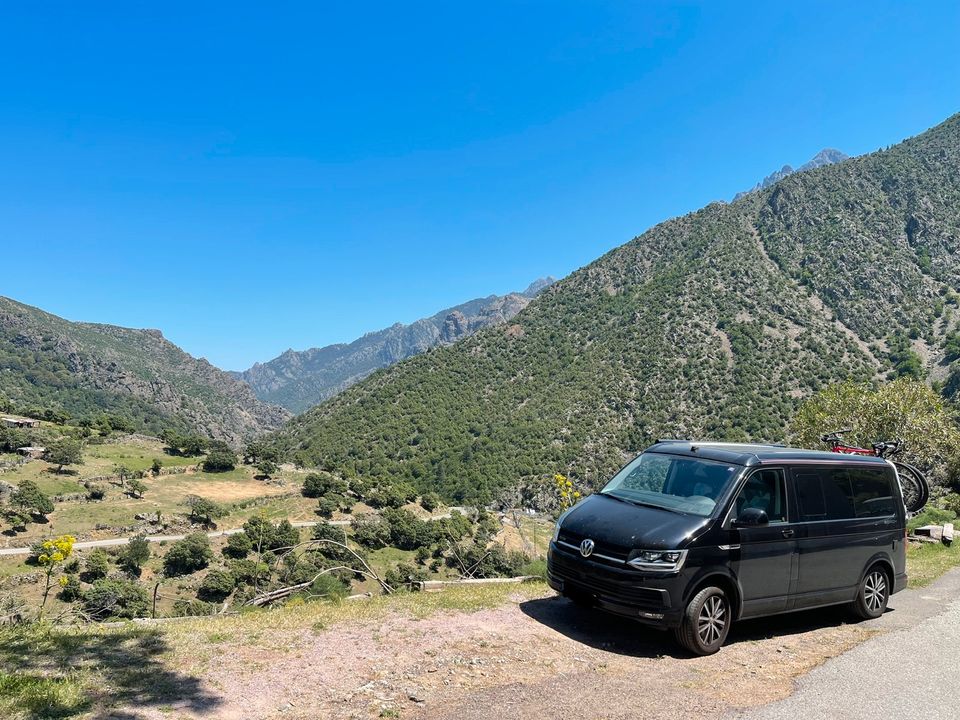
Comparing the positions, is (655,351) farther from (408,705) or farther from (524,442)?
(408,705)

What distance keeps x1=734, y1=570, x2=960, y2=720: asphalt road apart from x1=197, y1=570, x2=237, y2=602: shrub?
37.5m

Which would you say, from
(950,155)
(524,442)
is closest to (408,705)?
(524,442)

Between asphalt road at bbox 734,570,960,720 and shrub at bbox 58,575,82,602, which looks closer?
asphalt road at bbox 734,570,960,720

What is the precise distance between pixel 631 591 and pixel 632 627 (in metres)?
1.28

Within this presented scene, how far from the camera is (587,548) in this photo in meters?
6.52

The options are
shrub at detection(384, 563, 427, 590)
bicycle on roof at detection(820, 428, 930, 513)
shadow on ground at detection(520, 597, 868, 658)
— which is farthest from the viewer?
shrub at detection(384, 563, 427, 590)

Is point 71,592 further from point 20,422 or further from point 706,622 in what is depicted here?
point 20,422

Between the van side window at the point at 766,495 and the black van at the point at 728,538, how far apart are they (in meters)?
0.01

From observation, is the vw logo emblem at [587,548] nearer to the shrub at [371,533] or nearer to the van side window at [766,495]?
the van side window at [766,495]

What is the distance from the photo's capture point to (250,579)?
38.2 m

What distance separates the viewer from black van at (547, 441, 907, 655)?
6.10 m

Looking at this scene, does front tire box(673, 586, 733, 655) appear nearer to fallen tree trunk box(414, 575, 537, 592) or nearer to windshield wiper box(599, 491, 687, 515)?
windshield wiper box(599, 491, 687, 515)

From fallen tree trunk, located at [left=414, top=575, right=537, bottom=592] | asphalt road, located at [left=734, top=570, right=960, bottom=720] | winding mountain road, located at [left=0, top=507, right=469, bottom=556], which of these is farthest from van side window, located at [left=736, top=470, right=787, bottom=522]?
winding mountain road, located at [left=0, top=507, right=469, bottom=556]

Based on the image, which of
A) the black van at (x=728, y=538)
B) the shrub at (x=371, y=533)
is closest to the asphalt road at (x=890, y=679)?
the black van at (x=728, y=538)
